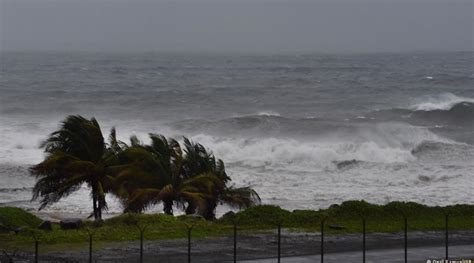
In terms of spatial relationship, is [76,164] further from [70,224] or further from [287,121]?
[287,121]

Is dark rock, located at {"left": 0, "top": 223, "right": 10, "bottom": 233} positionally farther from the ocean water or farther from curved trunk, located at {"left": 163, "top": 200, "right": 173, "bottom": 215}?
the ocean water

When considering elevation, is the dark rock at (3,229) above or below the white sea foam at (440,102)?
below

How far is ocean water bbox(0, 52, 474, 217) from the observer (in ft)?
133

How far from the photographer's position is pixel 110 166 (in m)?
28.5

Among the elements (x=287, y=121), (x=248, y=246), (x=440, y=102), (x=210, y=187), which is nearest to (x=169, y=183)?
(x=210, y=187)

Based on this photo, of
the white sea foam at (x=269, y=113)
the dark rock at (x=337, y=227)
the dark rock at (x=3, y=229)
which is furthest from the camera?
the white sea foam at (x=269, y=113)

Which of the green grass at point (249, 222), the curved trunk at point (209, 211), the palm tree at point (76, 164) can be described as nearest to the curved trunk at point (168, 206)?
the curved trunk at point (209, 211)

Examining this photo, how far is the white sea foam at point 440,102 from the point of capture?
252 ft

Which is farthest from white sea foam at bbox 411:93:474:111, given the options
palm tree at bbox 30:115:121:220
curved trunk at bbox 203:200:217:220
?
palm tree at bbox 30:115:121:220

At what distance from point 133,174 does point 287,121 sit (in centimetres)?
4304

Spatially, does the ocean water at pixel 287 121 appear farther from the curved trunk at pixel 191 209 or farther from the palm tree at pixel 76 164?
the curved trunk at pixel 191 209

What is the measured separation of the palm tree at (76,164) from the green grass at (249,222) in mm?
2681

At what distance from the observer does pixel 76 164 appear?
27781 millimetres

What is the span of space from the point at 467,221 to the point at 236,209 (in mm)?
7406
